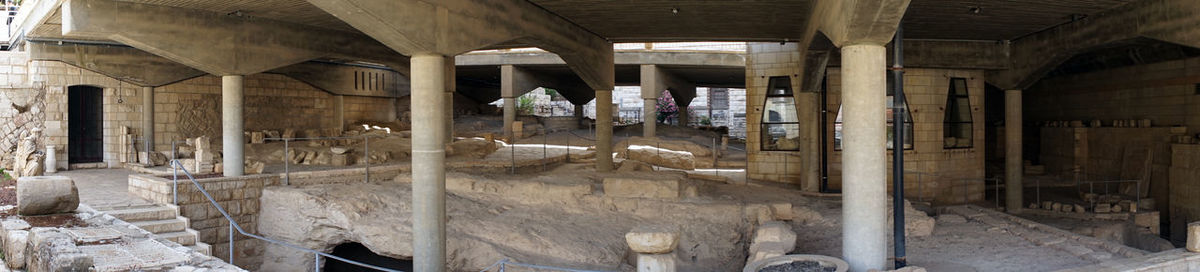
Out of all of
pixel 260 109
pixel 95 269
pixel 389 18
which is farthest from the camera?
pixel 260 109

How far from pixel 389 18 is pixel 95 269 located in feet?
15.5

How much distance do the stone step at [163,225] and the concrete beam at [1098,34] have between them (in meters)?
17.0

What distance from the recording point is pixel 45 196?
31.9 ft

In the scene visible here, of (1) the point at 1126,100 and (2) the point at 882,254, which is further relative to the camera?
(1) the point at 1126,100

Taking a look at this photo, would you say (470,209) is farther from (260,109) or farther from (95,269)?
(260,109)

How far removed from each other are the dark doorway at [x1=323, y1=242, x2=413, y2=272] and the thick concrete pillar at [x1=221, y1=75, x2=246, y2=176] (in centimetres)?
258

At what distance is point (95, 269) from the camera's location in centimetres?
639


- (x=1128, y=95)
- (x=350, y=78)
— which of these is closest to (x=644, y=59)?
(x=350, y=78)

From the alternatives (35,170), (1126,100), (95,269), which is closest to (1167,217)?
(1126,100)

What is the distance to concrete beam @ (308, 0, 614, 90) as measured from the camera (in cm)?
973

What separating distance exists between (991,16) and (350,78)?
64.4ft

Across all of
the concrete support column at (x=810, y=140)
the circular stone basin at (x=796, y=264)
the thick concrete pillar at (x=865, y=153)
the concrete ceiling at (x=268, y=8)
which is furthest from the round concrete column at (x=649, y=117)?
the circular stone basin at (x=796, y=264)

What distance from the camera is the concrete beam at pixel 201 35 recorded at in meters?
12.5

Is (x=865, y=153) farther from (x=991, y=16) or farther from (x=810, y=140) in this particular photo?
(x=810, y=140)
